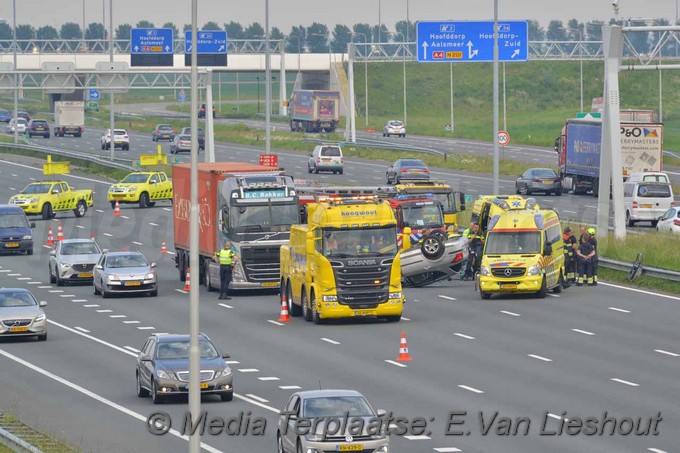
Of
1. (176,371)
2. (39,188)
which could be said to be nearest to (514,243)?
(176,371)

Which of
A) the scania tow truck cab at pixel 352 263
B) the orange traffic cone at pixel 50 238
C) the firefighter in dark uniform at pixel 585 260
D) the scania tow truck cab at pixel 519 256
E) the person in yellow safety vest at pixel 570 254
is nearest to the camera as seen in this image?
the scania tow truck cab at pixel 352 263

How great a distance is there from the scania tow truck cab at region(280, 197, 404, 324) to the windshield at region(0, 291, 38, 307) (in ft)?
22.5

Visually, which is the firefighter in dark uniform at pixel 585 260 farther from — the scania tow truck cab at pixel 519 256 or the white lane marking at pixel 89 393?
the white lane marking at pixel 89 393

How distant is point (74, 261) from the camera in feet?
156

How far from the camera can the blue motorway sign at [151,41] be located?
85062 mm

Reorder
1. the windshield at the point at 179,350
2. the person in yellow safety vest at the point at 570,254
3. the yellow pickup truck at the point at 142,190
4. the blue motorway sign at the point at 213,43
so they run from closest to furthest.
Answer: the windshield at the point at 179,350 < the person in yellow safety vest at the point at 570,254 < the yellow pickup truck at the point at 142,190 < the blue motorway sign at the point at 213,43

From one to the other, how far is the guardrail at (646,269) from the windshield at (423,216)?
18.1 feet

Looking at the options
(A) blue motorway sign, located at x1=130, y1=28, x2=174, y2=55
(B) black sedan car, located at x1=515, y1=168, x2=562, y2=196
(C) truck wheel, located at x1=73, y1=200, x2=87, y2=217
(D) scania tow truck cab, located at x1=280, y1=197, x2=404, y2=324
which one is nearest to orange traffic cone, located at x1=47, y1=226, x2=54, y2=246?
(C) truck wheel, located at x1=73, y1=200, x2=87, y2=217

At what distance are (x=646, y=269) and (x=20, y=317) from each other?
61.3 feet

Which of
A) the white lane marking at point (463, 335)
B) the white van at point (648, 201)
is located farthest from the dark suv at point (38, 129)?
the white lane marking at point (463, 335)

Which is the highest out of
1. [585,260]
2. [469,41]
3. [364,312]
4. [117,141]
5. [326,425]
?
[469,41]

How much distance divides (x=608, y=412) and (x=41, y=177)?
221 ft

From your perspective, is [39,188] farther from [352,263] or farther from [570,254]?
[352,263]

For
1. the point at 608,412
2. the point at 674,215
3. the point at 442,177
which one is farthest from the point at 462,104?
the point at 608,412
